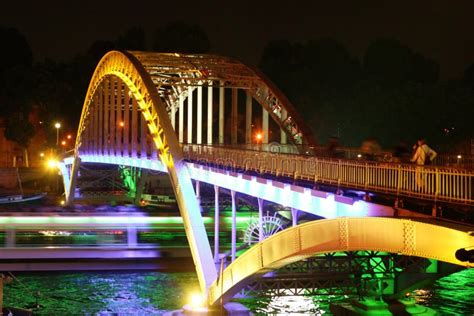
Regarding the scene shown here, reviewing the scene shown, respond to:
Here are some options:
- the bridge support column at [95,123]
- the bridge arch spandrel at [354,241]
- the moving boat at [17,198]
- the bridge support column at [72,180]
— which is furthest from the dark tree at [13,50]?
the bridge arch spandrel at [354,241]

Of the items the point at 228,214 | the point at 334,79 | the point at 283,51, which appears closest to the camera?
the point at 228,214

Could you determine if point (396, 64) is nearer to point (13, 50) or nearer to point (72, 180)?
point (72, 180)

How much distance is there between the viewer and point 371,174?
60.5ft

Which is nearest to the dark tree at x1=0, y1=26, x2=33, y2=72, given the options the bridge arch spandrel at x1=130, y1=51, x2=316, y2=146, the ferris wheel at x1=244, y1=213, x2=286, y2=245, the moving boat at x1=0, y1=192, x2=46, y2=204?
the moving boat at x1=0, y1=192, x2=46, y2=204

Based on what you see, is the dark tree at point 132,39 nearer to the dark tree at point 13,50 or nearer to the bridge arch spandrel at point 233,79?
the dark tree at point 13,50

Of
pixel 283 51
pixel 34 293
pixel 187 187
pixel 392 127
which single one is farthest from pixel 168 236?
pixel 283 51

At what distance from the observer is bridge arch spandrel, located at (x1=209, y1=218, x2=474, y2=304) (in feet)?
40.3

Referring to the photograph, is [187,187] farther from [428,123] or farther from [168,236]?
[428,123]

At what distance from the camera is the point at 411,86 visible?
59438 millimetres

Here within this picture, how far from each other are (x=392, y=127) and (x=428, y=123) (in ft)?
7.71

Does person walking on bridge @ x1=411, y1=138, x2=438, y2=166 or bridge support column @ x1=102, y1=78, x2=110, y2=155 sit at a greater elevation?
bridge support column @ x1=102, y1=78, x2=110, y2=155

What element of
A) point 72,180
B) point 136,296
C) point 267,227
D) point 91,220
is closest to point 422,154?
point 267,227

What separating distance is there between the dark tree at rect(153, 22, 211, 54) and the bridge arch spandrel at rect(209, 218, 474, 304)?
3035 inches

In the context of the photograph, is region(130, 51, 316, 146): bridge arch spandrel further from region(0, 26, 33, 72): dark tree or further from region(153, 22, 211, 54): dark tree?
region(0, 26, 33, 72): dark tree
